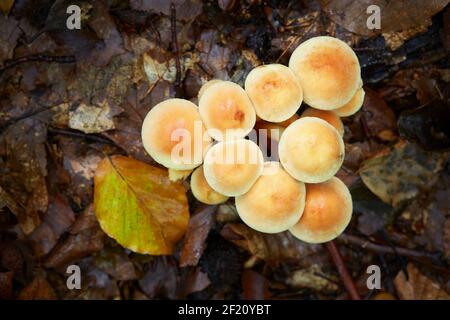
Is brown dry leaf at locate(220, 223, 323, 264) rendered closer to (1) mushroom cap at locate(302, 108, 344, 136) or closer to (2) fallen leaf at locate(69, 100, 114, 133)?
(1) mushroom cap at locate(302, 108, 344, 136)

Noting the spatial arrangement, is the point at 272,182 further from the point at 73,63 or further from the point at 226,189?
the point at 73,63

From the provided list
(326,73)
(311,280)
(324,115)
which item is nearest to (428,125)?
(324,115)

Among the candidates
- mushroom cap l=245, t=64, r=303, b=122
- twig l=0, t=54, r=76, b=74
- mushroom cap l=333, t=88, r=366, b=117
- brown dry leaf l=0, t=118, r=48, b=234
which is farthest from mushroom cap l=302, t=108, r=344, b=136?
brown dry leaf l=0, t=118, r=48, b=234

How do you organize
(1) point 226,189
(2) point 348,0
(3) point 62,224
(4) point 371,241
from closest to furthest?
(1) point 226,189 < (2) point 348,0 < (3) point 62,224 < (4) point 371,241

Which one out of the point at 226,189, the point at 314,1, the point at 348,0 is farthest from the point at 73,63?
the point at 348,0

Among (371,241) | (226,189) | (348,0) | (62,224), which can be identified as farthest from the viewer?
(371,241)

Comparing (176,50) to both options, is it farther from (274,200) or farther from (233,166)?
(274,200)
